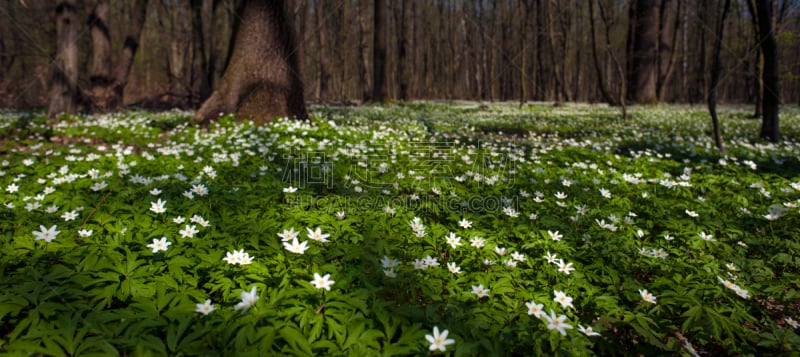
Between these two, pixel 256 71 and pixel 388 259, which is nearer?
pixel 388 259

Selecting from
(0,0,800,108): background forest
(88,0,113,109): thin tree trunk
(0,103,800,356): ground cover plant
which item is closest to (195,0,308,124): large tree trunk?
(0,0,800,108): background forest

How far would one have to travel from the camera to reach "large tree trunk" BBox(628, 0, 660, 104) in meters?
17.8

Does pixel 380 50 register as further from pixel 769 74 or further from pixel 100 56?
pixel 769 74

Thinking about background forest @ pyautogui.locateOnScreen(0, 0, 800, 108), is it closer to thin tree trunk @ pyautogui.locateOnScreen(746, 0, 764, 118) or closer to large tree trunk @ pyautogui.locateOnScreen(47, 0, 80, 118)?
thin tree trunk @ pyautogui.locateOnScreen(746, 0, 764, 118)

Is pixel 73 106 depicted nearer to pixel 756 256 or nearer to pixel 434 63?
pixel 756 256

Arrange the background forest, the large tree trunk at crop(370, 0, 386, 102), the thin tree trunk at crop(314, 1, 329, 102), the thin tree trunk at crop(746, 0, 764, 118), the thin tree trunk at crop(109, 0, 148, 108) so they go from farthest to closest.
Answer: the thin tree trunk at crop(314, 1, 329, 102)
the large tree trunk at crop(370, 0, 386, 102)
the background forest
the thin tree trunk at crop(109, 0, 148, 108)
the thin tree trunk at crop(746, 0, 764, 118)

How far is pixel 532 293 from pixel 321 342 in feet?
4.43

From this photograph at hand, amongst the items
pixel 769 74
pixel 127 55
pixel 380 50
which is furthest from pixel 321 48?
pixel 769 74

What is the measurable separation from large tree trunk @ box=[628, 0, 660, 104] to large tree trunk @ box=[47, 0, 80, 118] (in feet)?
67.8

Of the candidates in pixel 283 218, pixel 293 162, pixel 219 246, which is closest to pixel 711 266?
pixel 283 218

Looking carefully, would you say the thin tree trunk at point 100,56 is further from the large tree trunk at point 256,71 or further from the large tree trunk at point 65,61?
the large tree trunk at point 256,71

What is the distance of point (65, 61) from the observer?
920 centimetres

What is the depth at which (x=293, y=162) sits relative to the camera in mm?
5273

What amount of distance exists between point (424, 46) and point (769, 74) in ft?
121
